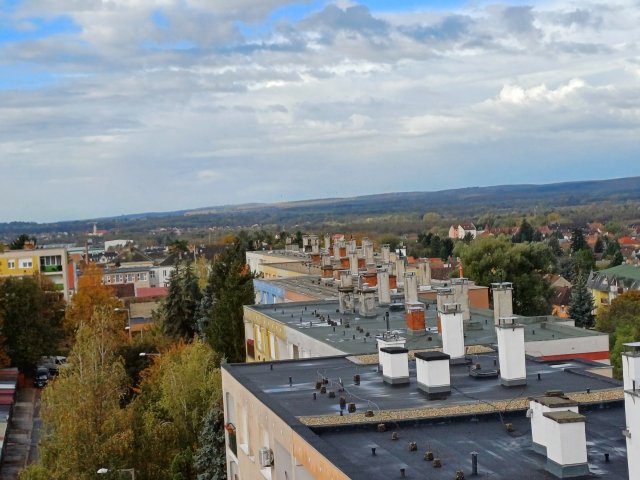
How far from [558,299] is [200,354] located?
70.6m

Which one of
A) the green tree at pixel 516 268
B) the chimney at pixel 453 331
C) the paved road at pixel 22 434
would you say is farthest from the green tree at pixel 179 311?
the chimney at pixel 453 331

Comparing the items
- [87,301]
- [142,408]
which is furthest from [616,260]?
[142,408]

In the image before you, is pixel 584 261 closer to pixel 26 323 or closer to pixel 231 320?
pixel 26 323

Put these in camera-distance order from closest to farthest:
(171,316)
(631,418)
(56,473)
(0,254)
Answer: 1. (631,418)
2. (56,473)
3. (171,316)
4. (0,254)

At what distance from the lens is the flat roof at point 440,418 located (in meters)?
18.5

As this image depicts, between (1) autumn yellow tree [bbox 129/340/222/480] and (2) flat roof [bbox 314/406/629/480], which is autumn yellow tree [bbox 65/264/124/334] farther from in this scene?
(2) flat roof [bbox 314/406/629/480]

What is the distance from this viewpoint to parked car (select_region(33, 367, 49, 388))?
77425 millimetres

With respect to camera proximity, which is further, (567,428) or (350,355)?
(350,355)

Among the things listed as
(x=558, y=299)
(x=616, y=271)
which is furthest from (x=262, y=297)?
(x=616, y=271)

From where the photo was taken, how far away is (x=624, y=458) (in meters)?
18.3

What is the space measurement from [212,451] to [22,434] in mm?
26494

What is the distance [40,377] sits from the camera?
78.9 meters

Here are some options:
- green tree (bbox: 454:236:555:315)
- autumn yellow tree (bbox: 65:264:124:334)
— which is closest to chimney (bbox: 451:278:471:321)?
green tree (bbox: 454:236:555:315)

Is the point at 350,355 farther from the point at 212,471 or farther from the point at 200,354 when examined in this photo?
the point at 200,354
